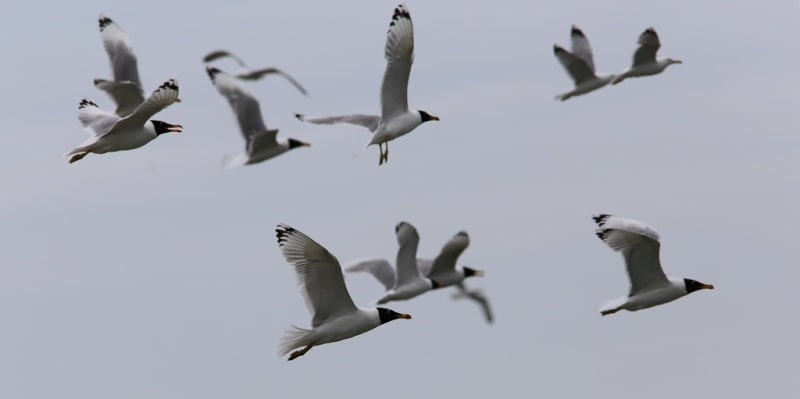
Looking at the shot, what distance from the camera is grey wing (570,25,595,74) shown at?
27.7 meters

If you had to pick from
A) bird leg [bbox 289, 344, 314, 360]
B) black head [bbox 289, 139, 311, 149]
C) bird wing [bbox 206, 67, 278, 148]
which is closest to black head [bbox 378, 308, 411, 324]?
bird leg [bbox 289, 344, 314, 360]

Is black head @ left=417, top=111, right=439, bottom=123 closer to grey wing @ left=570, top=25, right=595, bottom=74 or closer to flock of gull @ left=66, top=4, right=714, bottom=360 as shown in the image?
flock of gull @ left=66, top=4, right=714, bottom=360

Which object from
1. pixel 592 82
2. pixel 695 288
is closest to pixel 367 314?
pixel 695 288

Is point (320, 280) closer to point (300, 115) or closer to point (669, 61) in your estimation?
point (300, 115)

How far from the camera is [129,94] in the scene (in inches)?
861

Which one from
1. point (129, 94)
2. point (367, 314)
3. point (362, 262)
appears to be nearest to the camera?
point (367, 314)

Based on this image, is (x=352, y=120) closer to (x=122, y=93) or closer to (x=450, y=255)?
(x=122, y=93)

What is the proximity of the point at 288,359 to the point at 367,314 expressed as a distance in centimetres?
109

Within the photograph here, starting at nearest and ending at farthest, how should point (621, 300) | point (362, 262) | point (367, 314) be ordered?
1. point (367, 314)
2. point (621, 300)
3. point (362, 262)

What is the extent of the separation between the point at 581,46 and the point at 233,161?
852cm

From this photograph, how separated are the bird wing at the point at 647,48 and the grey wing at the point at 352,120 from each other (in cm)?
676

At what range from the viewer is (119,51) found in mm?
23750

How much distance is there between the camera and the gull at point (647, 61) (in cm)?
2567

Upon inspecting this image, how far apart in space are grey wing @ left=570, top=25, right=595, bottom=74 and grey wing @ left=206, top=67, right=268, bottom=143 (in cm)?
736
